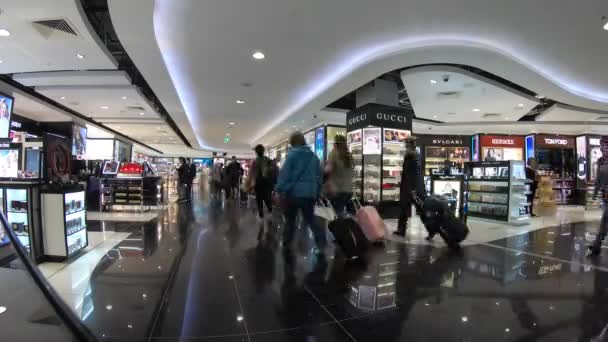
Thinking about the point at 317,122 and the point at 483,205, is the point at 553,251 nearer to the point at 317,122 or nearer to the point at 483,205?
the point at 483,205

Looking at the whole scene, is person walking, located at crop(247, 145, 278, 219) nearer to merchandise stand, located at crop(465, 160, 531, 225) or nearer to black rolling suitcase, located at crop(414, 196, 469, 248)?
black rolling suitcase, located at crop(414, 196, 469, 248)

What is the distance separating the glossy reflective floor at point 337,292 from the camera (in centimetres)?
230

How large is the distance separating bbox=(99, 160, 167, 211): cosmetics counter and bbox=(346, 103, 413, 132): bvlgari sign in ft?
18.5

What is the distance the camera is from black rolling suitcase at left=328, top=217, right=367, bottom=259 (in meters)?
4.04

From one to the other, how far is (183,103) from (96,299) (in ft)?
28.0

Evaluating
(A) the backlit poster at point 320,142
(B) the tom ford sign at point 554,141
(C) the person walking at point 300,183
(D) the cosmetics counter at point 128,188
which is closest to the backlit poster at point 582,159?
(B) the tom ford sign at point 554,141

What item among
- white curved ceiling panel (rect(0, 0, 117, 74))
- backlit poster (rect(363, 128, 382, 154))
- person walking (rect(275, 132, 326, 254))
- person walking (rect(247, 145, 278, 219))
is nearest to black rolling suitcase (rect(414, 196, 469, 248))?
person walking (rect(275, 132, 326, 254))

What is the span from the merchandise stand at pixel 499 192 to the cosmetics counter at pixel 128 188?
7666 mm

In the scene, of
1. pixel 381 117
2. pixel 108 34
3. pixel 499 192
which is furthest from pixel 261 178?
pixel 499 192

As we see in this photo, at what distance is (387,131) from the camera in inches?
341

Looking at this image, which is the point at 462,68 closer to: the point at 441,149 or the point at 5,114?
the point at 5,114

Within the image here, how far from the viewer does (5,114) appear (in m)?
6.61

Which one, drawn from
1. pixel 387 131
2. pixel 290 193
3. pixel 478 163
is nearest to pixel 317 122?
pixel 387 131

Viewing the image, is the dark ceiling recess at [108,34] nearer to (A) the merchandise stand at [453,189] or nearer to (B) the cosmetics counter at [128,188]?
(B) the cosmetics counter at [128,188]
